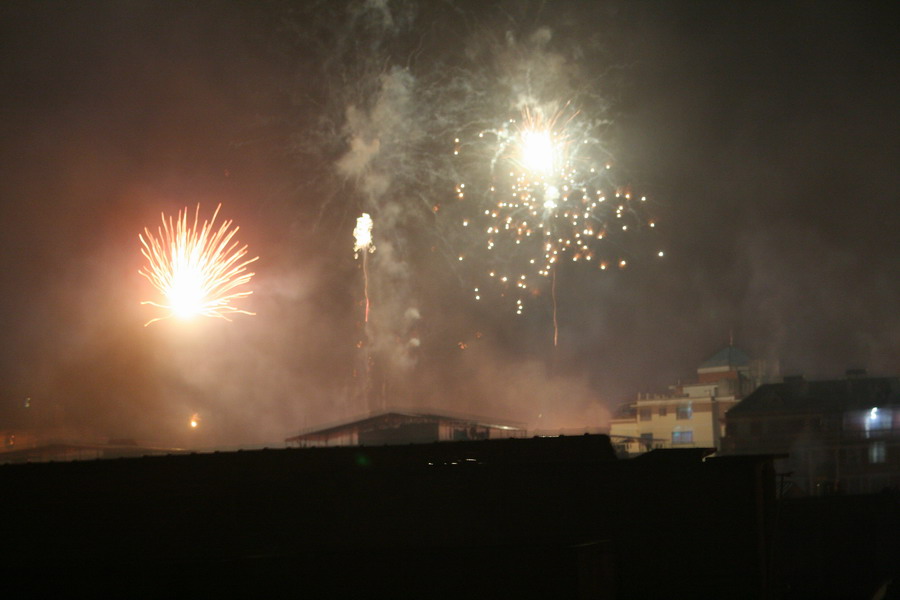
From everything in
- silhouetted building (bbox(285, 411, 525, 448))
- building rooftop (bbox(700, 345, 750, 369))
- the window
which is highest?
building rooftop (bbox(700, 345, 750, 369))

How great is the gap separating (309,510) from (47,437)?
38.6 meters

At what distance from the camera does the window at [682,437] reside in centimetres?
7006

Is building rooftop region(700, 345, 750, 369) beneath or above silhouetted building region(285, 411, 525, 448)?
above

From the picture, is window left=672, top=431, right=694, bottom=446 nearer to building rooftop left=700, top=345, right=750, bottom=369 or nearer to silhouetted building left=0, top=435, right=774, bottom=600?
building rooftop left=700, top=345, right=750, bottom=369

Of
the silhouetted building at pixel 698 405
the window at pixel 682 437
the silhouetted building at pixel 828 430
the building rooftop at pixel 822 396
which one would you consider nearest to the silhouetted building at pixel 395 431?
the silhouetted building at pixel 828 430

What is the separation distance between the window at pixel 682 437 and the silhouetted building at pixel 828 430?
10802 mm

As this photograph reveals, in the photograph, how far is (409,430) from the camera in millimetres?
39969

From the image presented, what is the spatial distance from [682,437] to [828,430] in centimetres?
1611

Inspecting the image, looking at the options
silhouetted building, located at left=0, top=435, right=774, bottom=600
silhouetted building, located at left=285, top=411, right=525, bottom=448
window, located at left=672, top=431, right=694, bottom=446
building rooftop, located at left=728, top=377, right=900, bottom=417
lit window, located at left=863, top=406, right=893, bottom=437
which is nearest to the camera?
silhouetted building, located at left=0, top=435, right=774, bottom=600

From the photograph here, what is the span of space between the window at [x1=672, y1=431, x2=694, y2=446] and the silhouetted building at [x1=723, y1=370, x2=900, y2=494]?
10.8m

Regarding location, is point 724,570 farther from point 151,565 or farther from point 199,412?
point 199,412

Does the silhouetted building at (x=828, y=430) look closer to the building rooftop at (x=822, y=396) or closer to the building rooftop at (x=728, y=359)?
the building rooftop at (x=822, y=396)

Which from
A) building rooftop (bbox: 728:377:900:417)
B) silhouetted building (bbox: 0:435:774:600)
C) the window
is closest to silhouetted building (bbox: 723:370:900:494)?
building rooftop (bbox: 728:377:900:417)

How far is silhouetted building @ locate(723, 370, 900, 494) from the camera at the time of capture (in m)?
53.4
